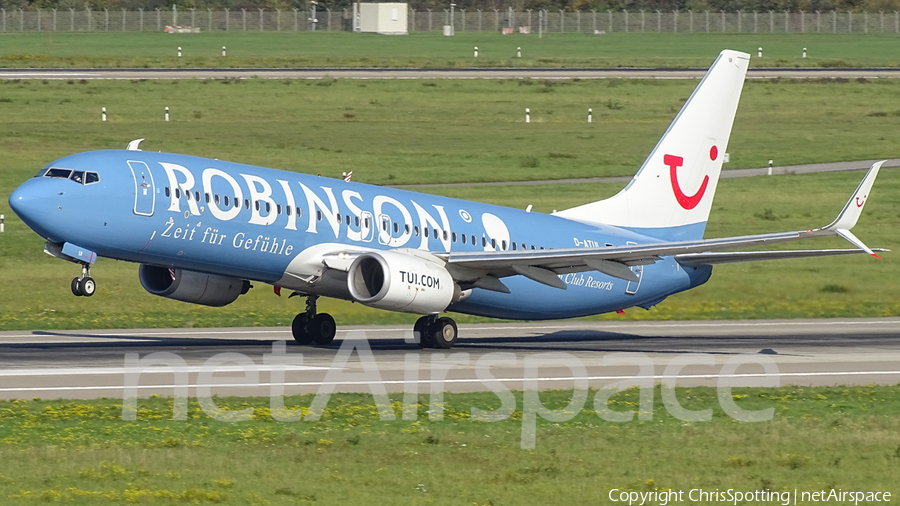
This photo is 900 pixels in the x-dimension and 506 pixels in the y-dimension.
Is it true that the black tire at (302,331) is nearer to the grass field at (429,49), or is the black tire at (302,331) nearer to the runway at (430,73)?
the runway at (430,73)

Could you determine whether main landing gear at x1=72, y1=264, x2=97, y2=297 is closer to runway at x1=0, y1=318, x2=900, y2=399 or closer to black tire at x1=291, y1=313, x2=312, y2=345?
runway at x1=0, y1=318, x2=900, y2=399

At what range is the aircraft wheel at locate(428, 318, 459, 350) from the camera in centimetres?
3788

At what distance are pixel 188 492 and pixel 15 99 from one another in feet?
250

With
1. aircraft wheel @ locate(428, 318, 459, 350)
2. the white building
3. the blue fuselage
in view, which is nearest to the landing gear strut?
the blue fuselage

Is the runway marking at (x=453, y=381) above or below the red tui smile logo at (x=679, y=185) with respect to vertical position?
below

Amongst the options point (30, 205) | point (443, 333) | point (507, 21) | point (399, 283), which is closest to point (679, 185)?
point (443, 333)

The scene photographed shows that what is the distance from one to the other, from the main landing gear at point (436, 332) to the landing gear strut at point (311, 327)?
272cm

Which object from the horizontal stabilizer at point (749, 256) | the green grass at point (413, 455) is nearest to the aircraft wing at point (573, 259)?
the horizontal stabilizer at point (749, 256)

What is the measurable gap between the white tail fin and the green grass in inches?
651

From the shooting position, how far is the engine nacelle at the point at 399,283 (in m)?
34.4

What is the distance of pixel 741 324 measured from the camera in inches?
1834

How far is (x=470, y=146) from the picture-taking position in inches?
3307

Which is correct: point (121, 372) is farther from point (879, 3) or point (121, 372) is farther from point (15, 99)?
point (879, 3)

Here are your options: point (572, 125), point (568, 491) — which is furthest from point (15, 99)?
point (568, 491)
